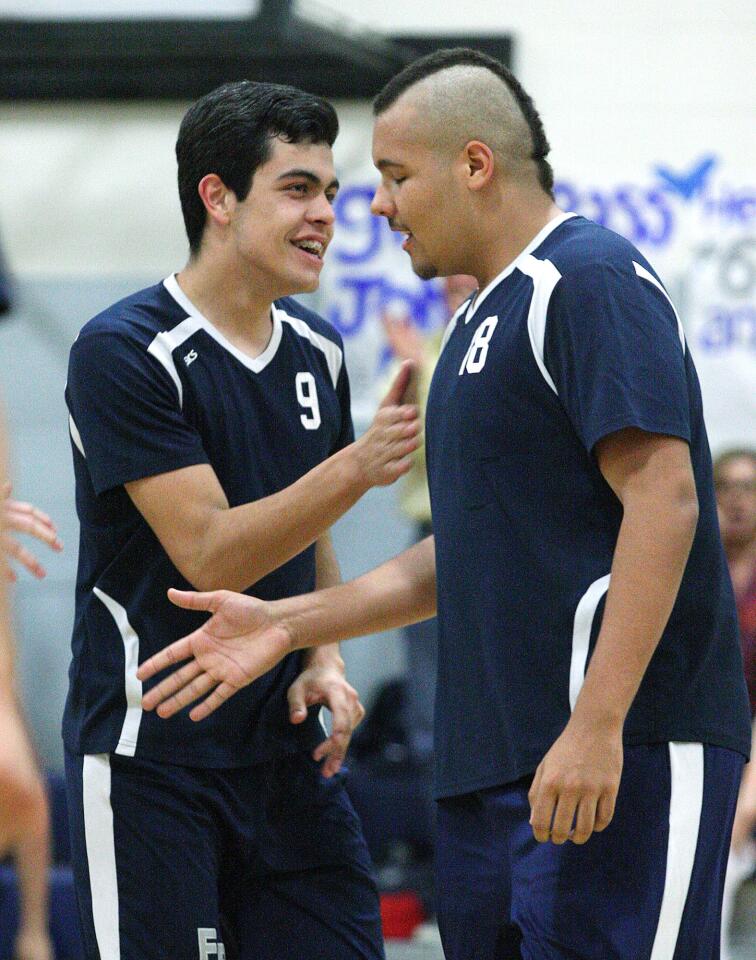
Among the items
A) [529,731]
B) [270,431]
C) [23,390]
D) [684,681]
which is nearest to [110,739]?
[270,431]

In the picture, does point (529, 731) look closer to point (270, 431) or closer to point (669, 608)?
point (669, 608)

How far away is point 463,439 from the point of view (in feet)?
8.84

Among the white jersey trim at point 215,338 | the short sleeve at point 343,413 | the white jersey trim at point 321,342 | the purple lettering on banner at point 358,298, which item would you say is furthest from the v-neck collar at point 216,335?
the purple lettering on banner at point 358,298

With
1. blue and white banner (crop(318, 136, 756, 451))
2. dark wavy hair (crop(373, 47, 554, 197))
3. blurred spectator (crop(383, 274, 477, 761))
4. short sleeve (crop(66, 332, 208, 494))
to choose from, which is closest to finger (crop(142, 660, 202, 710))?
short sleeve (crop(66, 332, 208, 494))

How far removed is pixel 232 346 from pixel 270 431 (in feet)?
0.61

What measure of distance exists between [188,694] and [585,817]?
79cm

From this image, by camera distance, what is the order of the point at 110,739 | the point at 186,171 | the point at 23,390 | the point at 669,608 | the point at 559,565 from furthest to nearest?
1. the point at 23,390
2. the point at 186,171
3. the point at 110,739
4. the point at 559,565
5. the point at 669,608

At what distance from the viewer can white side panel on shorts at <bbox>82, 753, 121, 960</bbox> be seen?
Answer: 120 inches

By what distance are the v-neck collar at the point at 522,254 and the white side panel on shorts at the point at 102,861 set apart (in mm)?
1123

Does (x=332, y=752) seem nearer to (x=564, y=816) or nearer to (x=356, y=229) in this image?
(x=564, y=816)

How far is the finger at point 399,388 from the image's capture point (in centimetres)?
Result: 290

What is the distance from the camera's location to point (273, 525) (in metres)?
2.95

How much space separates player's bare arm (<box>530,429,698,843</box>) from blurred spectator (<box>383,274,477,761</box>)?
3911 millimetres

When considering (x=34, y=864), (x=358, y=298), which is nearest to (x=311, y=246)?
(x=34, y=864)
